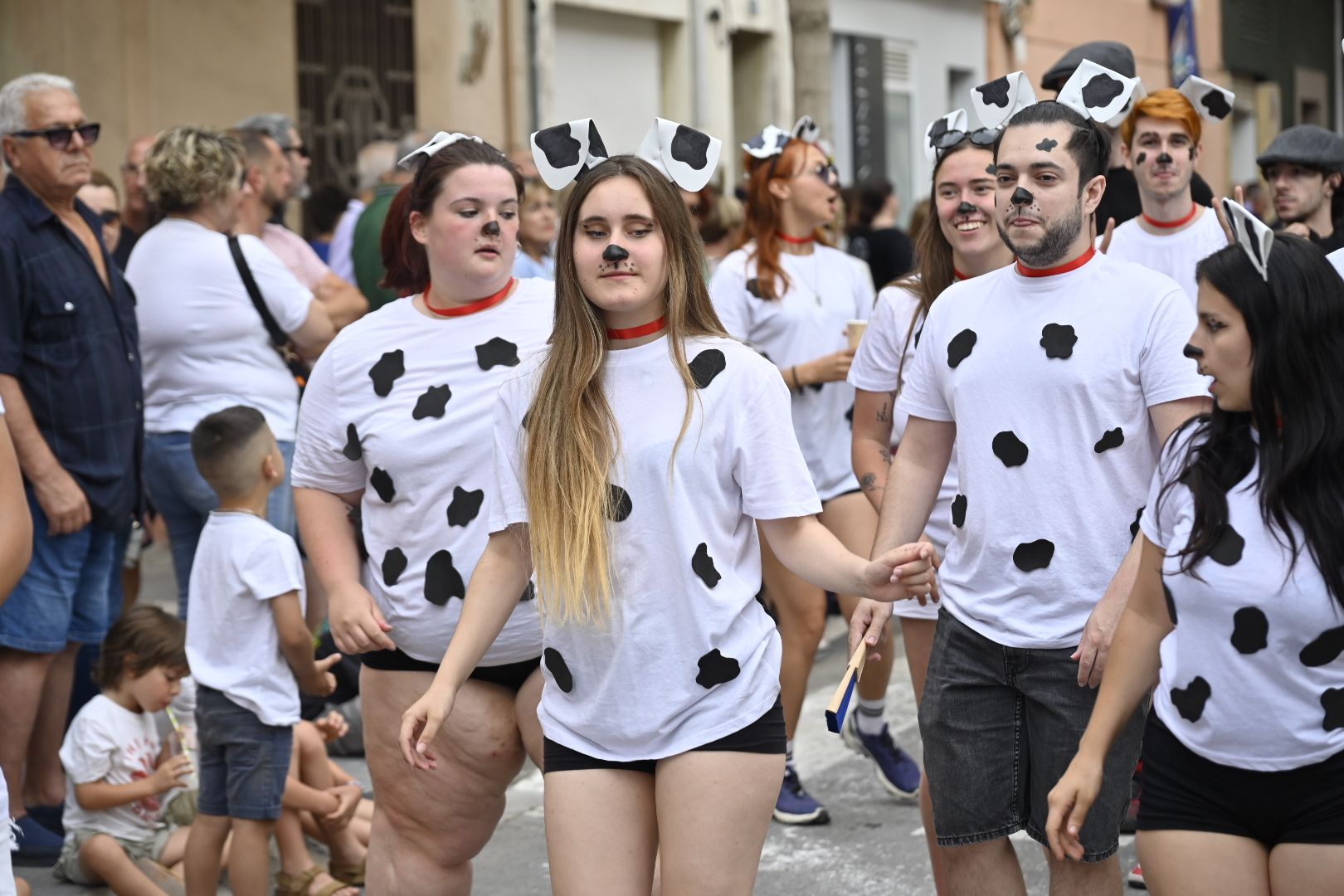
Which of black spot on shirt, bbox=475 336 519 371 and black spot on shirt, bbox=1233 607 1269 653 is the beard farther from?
black spot on shirt, bbox=475 336 519 371

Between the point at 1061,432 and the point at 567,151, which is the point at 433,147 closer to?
the point at 567,151

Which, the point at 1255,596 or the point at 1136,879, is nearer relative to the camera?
the point at 1255,596

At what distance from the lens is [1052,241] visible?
408cm

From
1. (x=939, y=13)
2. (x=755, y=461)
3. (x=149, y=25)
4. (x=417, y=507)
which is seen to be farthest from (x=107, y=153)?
(x=939, y=13)

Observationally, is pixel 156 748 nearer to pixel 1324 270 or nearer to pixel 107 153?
pixel 1324 270

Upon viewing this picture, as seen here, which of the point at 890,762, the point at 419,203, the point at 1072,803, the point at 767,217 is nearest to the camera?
the point at 1072,803

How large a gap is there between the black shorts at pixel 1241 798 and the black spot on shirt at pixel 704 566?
903 mm

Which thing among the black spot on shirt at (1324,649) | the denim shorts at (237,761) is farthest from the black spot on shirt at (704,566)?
the denim shorts at (237,761)

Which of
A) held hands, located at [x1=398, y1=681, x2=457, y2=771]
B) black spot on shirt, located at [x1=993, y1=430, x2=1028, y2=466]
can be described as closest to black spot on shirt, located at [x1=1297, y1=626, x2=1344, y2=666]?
black spot on shirt, located at [x1=993, y1=430, x2=1028, y2=466]

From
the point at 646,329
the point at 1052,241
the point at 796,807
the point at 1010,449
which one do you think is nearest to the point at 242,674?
the point at 646,329

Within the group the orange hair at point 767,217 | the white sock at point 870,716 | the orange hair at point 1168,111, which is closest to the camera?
the orange hair at point 1168,111

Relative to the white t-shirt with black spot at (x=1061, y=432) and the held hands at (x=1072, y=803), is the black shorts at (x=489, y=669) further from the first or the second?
the held hands at (x=1072, y=803)

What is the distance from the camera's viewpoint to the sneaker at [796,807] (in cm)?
629

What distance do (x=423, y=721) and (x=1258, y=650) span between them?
5.34 ft
